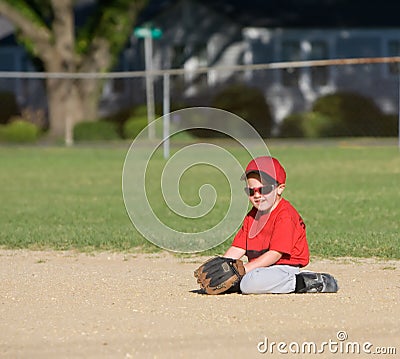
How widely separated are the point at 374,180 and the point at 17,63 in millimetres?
26400

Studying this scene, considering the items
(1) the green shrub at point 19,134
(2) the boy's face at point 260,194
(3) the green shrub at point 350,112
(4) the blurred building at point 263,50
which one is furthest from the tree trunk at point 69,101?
(2) the boy's face at point 260,194

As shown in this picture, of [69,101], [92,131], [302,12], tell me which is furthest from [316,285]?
[302,12]

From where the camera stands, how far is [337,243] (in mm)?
11133

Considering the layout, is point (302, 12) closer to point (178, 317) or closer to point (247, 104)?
point (247, 104)

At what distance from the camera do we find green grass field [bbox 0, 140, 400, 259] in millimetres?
11500

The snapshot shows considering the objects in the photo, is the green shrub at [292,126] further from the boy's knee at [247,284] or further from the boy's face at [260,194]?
the boy's knee at [247,284]

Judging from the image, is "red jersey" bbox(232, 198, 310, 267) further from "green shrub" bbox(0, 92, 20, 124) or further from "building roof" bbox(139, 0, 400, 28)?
"building roof" bbox(139, 0, 400, 28)

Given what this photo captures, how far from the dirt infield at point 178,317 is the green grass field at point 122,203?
1.94 m

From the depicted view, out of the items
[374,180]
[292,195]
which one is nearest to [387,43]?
[374,180]

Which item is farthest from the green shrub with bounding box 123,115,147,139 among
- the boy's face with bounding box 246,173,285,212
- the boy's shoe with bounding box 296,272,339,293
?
the boy's shoe with bounding box 296,272,339,293

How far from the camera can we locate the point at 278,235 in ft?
26.3

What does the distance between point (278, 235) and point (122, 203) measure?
26.3ft

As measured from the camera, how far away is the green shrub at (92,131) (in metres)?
31.1

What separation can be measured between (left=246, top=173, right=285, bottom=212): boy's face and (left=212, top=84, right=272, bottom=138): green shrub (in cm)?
2695
